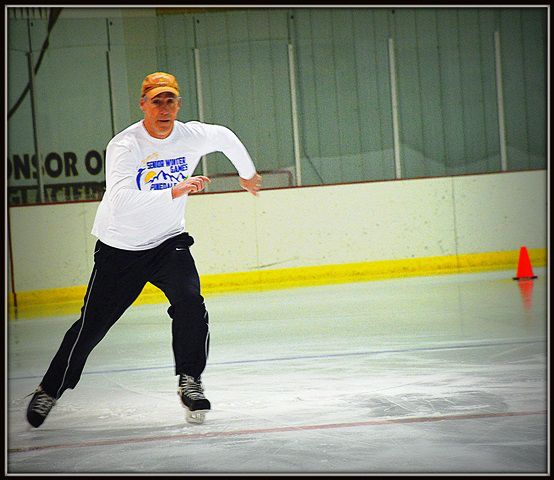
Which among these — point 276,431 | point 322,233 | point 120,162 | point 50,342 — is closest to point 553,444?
point 276,431

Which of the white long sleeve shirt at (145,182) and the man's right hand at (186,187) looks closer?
the man's right hand at (186,187)

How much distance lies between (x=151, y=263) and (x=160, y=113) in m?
0.62

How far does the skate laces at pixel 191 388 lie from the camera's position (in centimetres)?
430

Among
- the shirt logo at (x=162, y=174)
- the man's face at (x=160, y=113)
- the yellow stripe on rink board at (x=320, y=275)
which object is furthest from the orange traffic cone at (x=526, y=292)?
the man's face at (x=160, y=113)

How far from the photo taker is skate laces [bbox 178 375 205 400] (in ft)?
14.1

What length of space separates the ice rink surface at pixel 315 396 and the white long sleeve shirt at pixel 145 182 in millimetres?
784

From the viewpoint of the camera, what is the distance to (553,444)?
120 inches

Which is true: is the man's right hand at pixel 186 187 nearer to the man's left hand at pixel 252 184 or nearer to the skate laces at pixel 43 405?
the man's left hand at pixel 252 184

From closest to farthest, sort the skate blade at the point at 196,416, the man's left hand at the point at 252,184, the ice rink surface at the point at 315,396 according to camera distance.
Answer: the ice rink surface at the point at 315,396 < the skate blade at the point at 196,416 < the man's left hand at the point at 252,184

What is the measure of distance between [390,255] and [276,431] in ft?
26.1

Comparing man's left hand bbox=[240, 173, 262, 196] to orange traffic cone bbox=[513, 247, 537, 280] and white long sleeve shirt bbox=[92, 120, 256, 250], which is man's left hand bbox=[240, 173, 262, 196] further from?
orange traffic cone bbox=[513, 247, 537, 280]

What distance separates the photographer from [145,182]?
4.23 m

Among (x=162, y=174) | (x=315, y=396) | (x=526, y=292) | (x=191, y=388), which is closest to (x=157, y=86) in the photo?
(x=162, y=174)

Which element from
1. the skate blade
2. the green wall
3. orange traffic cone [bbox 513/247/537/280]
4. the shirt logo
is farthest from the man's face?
the green wall
